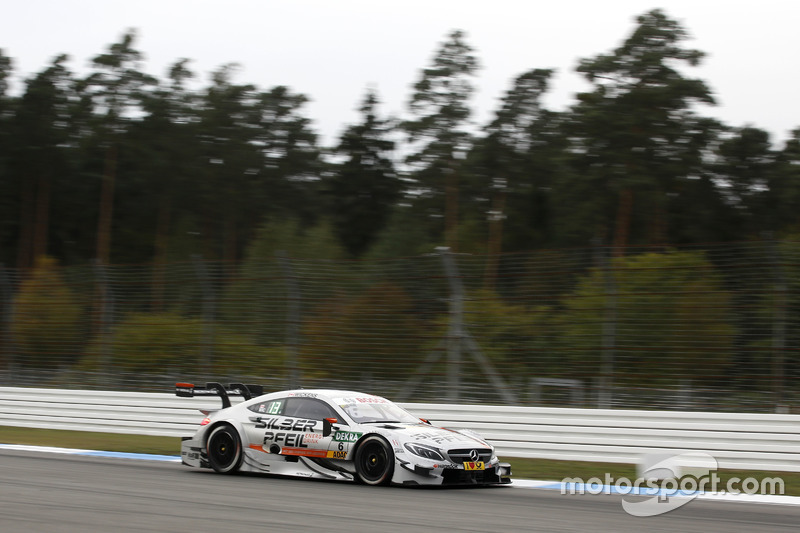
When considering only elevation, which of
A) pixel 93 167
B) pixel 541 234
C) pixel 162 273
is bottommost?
pixel 162 273

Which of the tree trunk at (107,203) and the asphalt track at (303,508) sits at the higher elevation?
the tree trunk at (107,203)

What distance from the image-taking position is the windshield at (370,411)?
1070 cm

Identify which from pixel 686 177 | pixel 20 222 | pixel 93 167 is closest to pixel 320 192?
pixel 93 167

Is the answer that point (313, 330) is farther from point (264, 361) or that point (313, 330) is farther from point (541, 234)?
point (541, 234)

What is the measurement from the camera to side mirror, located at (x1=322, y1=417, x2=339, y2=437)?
1055cm

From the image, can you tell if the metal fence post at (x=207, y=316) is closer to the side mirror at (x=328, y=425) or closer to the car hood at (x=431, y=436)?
the side mirror at (x=328, y=425)

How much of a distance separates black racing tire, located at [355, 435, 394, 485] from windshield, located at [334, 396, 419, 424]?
399 mm

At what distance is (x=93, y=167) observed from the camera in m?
57.0

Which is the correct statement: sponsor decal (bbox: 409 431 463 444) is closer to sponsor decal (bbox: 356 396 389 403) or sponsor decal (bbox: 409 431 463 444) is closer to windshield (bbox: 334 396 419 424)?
windshield (bbox: 334 396 419 424)

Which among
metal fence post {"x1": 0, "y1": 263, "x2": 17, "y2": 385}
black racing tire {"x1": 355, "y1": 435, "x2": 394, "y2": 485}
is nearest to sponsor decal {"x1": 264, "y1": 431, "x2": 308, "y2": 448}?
black racing tire {"x1": 355, "y1": 435, "x2": 394, "y2": 485}

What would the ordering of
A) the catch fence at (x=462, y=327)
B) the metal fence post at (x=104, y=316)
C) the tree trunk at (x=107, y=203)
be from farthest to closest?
the tree trunk at (x=107, y=203) < the metal fence post at (x=104, y=316) < the catch fence at (x=462, y=327)

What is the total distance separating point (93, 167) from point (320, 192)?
15026 millimetres

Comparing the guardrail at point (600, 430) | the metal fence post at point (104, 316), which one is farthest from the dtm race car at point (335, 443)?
the metal fence post at point (104, 316)

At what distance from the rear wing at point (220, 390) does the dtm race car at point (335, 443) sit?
0.05ft
